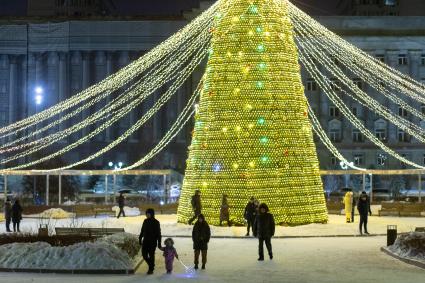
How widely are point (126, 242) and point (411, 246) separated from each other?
6.03 meters

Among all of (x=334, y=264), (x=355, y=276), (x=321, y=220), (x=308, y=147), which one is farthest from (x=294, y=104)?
(x=355, y=276)

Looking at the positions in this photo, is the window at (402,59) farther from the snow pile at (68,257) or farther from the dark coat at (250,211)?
the snow pile at (68,257)

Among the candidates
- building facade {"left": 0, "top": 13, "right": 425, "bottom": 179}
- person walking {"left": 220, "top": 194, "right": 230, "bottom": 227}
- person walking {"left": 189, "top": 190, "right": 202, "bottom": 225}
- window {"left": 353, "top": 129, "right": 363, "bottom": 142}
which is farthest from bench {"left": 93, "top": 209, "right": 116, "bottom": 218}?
window {"left": 353, "top": 129, "right": 363, "bottom": 142}

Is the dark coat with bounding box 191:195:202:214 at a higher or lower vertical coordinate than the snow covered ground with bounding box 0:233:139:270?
Result: higher

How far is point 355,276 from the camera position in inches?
555

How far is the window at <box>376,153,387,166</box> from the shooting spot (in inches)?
2778

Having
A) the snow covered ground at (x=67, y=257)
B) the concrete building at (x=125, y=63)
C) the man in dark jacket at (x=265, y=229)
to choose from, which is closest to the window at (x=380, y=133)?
the concrete building at (x=125, y=63)

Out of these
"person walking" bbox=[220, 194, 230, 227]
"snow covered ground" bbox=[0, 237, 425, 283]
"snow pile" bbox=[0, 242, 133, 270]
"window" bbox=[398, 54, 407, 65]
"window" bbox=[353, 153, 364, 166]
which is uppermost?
"window" bbox=[398, 54, 407, 65]

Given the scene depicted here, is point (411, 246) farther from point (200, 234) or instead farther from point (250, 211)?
point (250, 211)

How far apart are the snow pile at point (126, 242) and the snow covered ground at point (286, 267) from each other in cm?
46

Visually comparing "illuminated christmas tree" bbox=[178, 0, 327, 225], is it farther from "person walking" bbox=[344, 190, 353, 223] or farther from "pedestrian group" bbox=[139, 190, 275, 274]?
"pedestrian group" bbox=[139, 190, 275, 274]

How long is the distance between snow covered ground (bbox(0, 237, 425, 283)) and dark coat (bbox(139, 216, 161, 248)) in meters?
0.56

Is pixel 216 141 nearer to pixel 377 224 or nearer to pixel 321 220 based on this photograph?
pixel 321 220

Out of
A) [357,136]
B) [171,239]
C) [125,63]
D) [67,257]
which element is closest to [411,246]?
[171,239]
